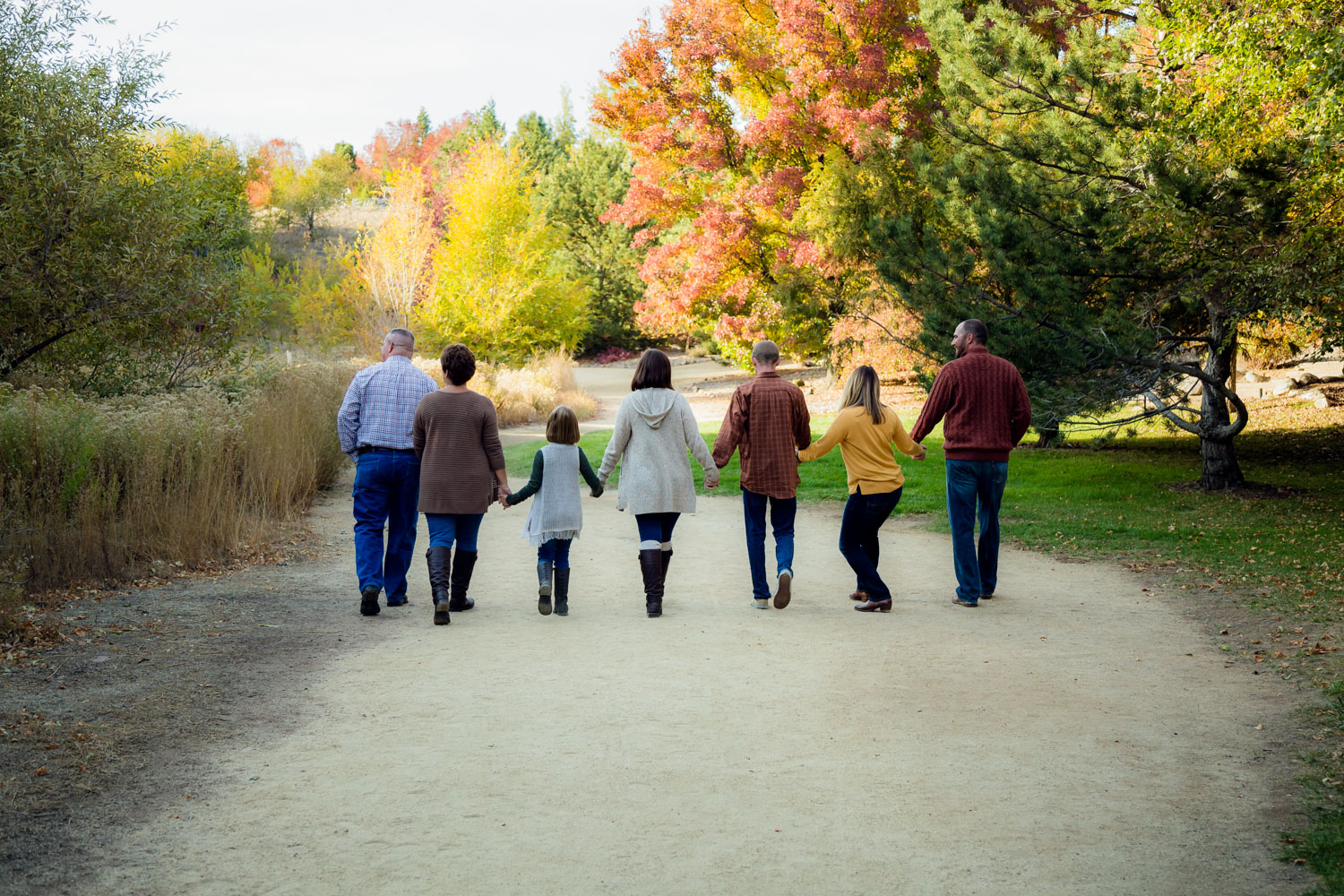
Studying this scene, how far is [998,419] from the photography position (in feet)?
25.4

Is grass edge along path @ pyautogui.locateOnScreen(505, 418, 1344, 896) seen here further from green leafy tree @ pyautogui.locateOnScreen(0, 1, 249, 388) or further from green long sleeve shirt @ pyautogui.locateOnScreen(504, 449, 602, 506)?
green leafy tree @ pyautogui.locateOnScreen(0, 1, 249, 388)

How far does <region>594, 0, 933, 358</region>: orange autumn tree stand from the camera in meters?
20.4

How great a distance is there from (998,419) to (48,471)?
736cm

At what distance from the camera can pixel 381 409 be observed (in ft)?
25.4

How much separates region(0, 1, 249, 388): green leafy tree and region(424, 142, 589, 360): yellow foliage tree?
17.6 metres

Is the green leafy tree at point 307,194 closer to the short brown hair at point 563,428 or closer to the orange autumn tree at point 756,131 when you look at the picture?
the orange autumn tree at point 756,131

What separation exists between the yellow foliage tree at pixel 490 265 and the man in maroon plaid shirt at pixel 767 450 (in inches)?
847

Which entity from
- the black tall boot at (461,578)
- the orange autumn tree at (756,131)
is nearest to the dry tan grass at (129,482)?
the black tall boot at (461,578)

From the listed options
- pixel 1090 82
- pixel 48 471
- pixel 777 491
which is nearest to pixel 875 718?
pixel 777 491

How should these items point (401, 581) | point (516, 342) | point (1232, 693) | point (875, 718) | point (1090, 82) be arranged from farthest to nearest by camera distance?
point (516, 342), point (1090, 82), point (401, 581), point (1232, 693), point (875, 718)

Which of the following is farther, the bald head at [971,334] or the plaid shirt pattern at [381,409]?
the bald head at [971,334]

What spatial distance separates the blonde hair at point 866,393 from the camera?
7703mm

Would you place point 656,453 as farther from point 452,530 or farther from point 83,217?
point 83,217

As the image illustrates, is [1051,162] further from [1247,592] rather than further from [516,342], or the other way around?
[516,342]
